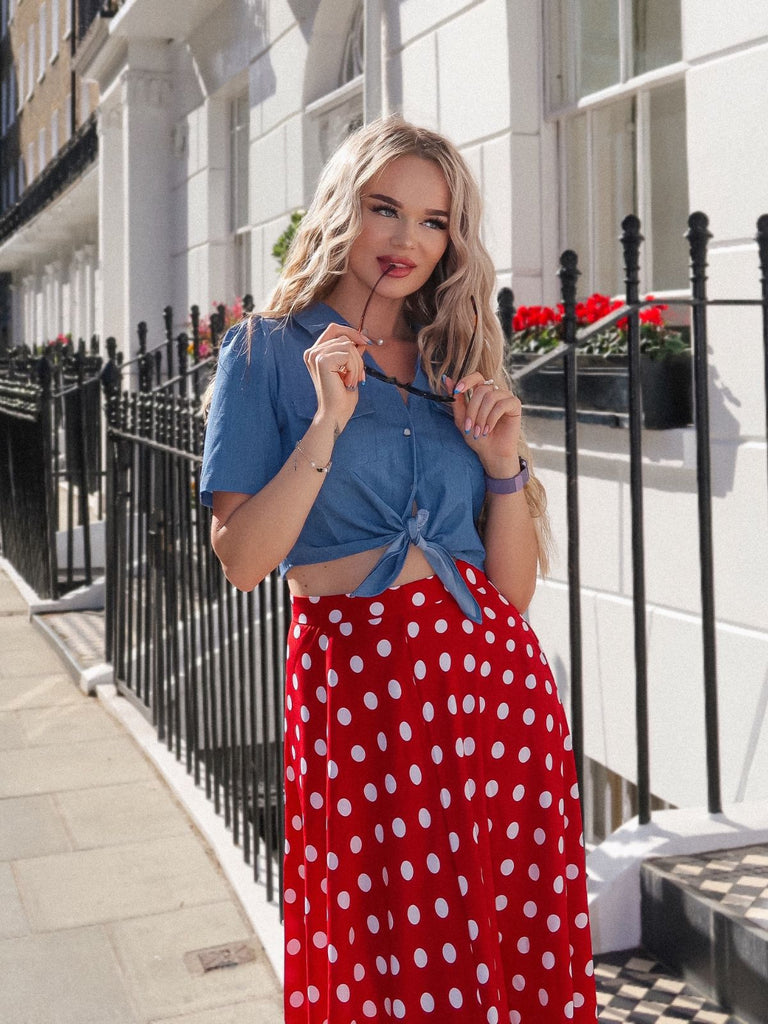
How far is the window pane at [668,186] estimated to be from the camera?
14.8ft

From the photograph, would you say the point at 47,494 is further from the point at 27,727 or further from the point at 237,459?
the point at 237,459

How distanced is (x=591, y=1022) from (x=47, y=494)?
6.17m

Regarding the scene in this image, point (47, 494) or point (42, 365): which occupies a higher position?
point (42, 365)

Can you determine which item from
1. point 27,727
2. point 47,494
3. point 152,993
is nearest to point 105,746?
point 27,727

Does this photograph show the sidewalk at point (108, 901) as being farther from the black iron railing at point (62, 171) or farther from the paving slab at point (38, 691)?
the black iron railing at point (62, 171)

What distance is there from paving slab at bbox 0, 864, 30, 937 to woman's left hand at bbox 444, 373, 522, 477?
222cm

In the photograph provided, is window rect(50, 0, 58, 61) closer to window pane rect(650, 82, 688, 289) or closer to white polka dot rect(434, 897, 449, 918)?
window pane rect(650, 82, 688, 289)

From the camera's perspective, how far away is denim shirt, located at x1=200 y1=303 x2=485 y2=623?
1949mm

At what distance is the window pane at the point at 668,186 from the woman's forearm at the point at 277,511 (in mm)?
3048

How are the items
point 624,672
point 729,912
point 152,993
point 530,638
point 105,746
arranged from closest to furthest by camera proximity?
1. point 530,638
2. point 729,912
3. point 152,993
4. point 624,672
5. point 105,746

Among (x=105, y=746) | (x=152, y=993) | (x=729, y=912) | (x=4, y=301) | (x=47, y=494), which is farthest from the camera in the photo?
(x=4, y=301)

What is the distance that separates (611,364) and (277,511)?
2628 mm

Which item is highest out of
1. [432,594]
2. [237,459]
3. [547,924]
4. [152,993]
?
[237,459]

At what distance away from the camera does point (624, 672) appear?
447 centimetres
